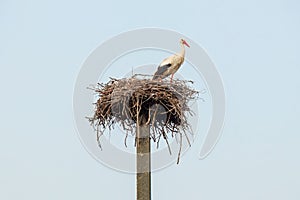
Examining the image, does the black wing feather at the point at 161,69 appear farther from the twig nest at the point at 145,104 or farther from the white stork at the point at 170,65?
the twig nest at the point at 145,104

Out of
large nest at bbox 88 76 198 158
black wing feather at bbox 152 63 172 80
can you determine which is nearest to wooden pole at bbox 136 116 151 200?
large nest at bbox 88 76 198 158

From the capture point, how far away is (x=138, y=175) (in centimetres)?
383

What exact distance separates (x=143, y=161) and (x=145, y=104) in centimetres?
49

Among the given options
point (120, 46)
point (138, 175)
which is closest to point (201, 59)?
point (120, 46)

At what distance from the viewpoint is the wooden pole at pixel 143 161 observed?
3.77 meters

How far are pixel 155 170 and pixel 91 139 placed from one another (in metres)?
0.68

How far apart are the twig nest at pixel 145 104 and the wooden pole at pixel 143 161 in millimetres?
66

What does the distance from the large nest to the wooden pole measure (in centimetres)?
6

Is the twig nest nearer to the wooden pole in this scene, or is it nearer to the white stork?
the wooden pole

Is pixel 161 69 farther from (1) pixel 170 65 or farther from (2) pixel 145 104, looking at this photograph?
(2) pixel 145 104

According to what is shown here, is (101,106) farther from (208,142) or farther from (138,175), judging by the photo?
(208,142)

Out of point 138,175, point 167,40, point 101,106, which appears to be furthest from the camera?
point 167,40

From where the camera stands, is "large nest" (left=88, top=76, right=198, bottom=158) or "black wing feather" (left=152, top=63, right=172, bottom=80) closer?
"large nest" (left=88, top=76, right=198, bottom=158)

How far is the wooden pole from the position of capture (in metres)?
3.77
